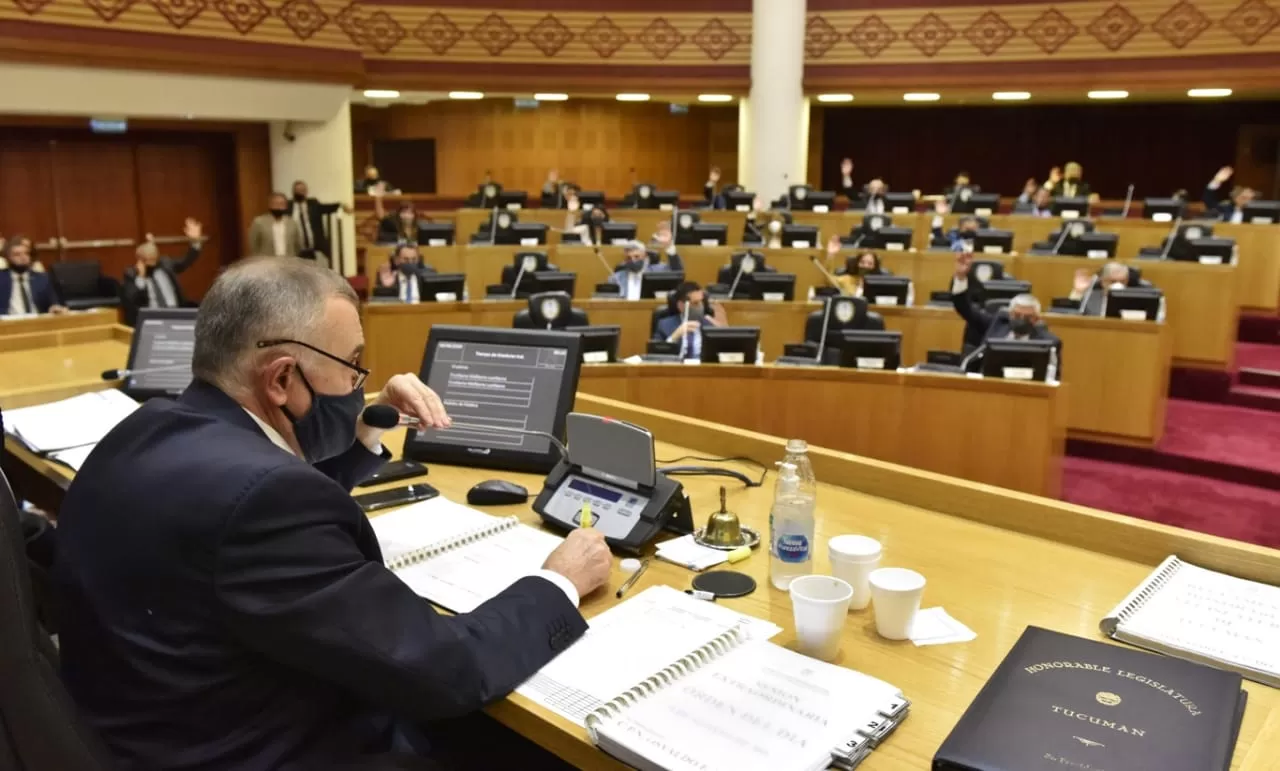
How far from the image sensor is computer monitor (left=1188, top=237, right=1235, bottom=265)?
706 cm

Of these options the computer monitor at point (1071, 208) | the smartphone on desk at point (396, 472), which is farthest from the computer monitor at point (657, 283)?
the smartphone on desk at point (396, 472)

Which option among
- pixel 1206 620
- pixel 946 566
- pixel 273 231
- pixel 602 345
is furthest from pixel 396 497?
pixel 273 231

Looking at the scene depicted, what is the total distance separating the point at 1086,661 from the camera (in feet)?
4.58

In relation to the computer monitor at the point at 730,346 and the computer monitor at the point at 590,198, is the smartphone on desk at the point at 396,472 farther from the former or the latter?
the computer monitor at the point at 590,198

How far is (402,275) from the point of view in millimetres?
7797

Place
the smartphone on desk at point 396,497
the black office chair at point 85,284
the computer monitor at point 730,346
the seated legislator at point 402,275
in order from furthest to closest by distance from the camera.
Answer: the black office chair at point 85,284, the seated legislator at point 402,275, the computer monitor at point 730,346, the smartphone on desk at point 396,497

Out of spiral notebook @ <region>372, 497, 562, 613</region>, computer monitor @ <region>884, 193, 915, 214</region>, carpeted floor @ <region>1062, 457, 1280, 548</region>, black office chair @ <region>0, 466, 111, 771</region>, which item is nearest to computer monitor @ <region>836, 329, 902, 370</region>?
carpeted floor @ <region>1062, 457, 1280, 548</region>

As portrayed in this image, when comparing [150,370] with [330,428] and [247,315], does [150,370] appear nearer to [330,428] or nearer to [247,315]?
[330,428]

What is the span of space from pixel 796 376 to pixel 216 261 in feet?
26.6

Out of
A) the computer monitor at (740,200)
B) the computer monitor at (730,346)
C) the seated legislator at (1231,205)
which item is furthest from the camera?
the computer monitor at (740,200)

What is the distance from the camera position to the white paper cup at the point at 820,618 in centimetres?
145

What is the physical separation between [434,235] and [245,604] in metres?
8.18

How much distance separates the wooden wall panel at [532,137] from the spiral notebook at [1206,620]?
44.2 feet

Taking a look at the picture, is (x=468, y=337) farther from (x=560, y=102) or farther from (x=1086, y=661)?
(x=560, y=102)
